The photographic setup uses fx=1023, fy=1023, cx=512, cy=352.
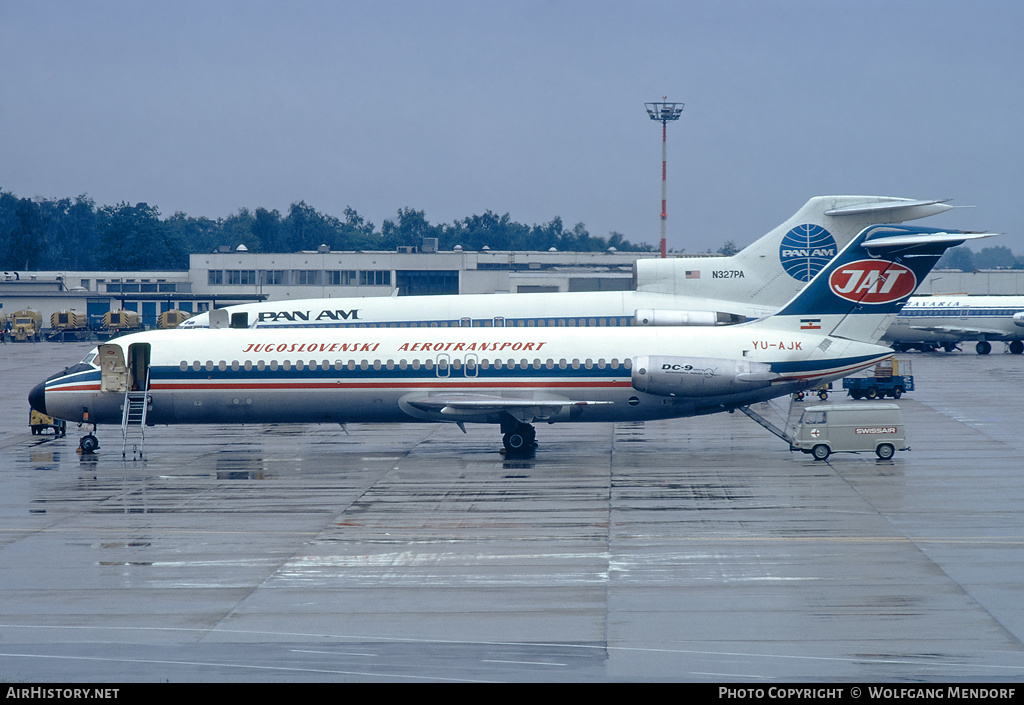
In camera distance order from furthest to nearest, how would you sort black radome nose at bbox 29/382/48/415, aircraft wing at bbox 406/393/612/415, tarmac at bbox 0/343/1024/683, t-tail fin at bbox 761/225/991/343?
black radome nose at bbox 29/382/48/415
t-tail fin at bbox 761/225/991/343
aircraft wing at bbox 406/393/612/415
tarmac at bbox 0/343/1024/683

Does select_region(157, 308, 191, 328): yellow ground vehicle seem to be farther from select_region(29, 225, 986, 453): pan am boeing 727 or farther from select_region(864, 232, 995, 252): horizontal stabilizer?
select_region(864, 232, 995, 252): horizontal stabilizer

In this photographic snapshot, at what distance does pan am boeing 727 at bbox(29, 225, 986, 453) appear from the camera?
2873 cm

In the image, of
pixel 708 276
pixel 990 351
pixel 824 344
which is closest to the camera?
pixel 824 344

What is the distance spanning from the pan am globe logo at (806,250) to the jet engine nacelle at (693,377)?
14751mm

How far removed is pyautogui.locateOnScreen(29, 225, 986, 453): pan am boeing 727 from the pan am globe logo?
1111cm

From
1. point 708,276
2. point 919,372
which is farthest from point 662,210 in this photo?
point 708,276

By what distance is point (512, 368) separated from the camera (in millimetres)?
29359

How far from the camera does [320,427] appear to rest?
3772cm

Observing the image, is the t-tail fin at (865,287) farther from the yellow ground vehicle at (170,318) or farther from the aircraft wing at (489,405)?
the yellow ground vehicle at (170,318)

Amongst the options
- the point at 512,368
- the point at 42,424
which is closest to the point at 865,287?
the point at 512,368

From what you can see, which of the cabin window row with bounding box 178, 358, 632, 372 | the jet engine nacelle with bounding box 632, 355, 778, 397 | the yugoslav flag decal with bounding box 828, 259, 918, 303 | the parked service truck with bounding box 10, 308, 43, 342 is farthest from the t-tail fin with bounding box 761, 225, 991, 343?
the parked service truck with bounding box 10, 308, 43, 342

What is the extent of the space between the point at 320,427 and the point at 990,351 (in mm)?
51080

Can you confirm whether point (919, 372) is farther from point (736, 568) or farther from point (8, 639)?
point (8, 639)
